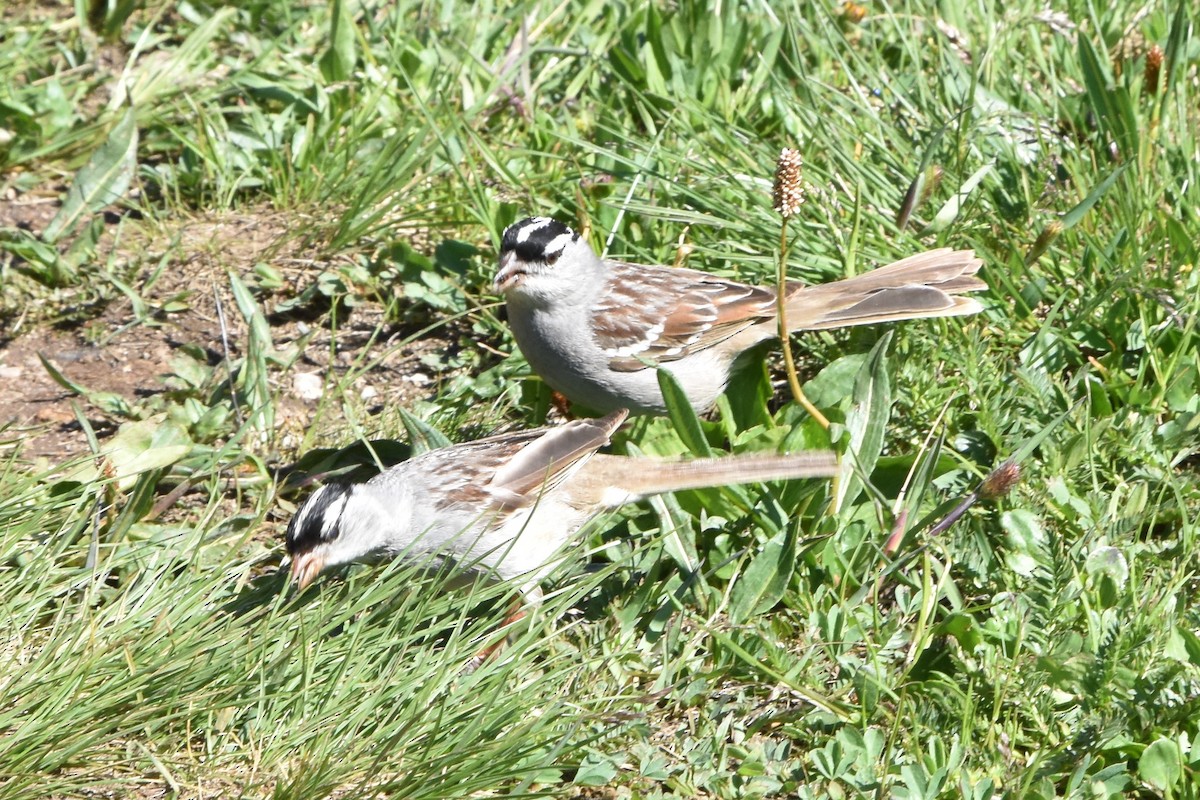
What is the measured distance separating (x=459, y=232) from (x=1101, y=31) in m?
3.11

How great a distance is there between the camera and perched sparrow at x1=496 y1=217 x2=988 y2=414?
5180mm

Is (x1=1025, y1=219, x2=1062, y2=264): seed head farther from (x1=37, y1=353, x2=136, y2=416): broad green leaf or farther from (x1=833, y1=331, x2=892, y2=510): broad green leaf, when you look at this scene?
(x1=37, y1=353, x2=136, y2=416): broad green leaf

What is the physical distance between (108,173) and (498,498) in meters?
3.05

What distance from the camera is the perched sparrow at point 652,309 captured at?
5180 mm

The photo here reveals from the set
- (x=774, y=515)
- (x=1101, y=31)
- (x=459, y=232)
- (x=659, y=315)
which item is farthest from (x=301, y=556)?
(x=1101, y=31)

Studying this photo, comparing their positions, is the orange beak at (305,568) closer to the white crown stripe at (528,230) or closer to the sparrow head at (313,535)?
the sparrow head at (313,535)

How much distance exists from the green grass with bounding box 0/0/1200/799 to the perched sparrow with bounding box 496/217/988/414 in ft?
0.59

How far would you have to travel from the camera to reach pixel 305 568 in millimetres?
4305

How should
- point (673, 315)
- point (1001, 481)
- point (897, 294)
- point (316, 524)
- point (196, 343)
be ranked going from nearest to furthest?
point (1001, 481)
point (316, 524)
point (897, 294)
point (673, 315)
point (196, 343)

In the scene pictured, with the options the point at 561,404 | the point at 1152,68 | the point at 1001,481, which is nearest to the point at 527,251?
the point at 561,404

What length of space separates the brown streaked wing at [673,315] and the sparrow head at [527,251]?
32cm

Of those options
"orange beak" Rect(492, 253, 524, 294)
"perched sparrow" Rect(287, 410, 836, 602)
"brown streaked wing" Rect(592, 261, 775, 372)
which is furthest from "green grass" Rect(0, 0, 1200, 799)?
"orange beak" Rect(492, 253, 524, 294)

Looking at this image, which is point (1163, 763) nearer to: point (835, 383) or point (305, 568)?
point (835, 383)

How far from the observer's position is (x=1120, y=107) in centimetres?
547
